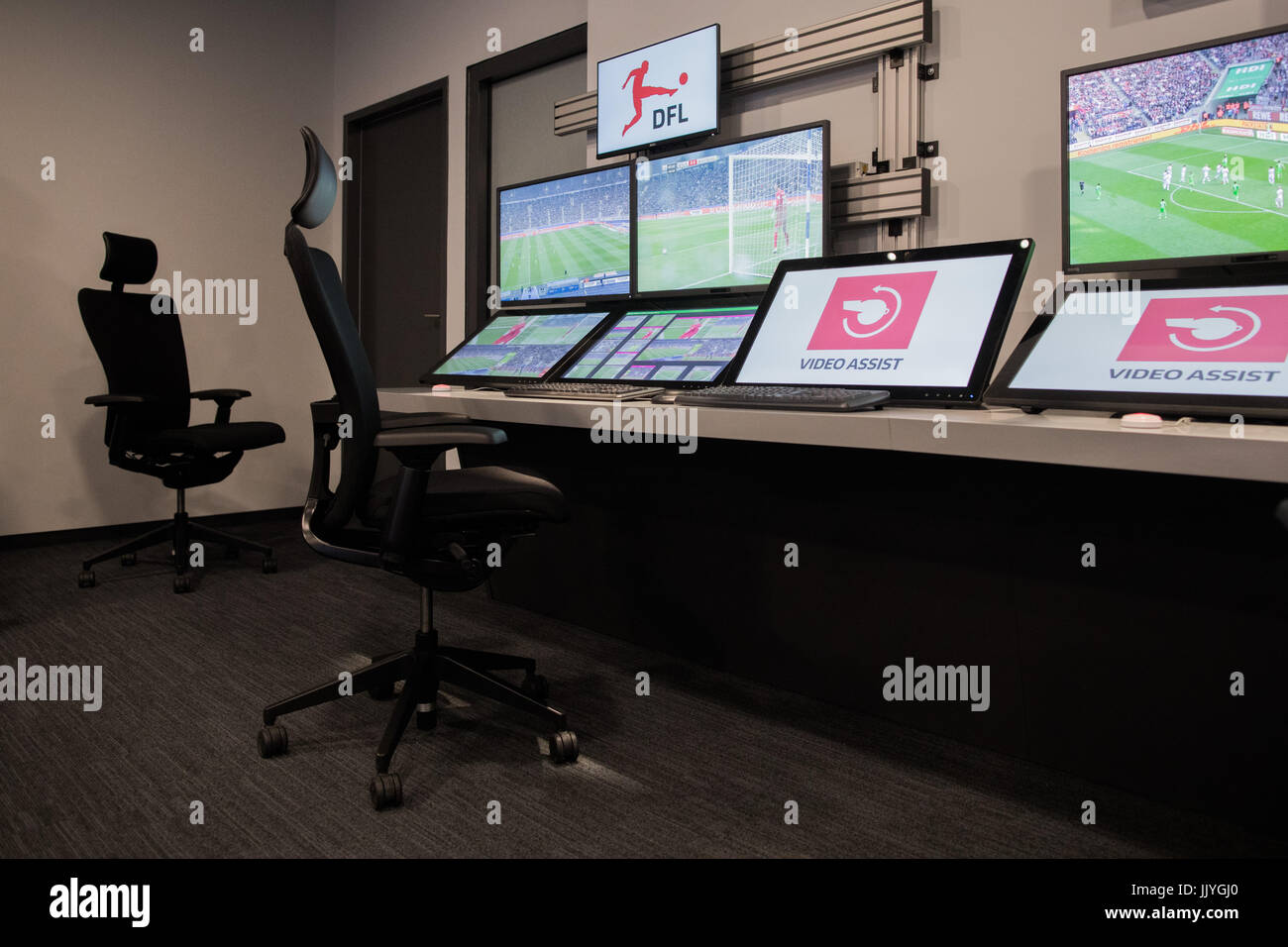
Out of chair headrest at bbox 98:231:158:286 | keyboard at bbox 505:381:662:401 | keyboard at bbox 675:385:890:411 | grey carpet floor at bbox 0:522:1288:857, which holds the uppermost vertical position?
chair headrest at bbox 98:231:158:286

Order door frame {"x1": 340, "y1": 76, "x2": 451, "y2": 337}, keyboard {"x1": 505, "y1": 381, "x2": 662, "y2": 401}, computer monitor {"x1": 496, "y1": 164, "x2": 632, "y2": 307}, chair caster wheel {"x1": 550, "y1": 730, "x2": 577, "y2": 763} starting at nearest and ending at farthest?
1. chair caster wheel {"x1": 550, "y1": 730, "x2": 577, "y2": 763}
2. keyboard {"x1": 505, "y1": 381, "x2": 662, "y2": 401}
3. computer monitor {"x1": 496, "y1": 164, "x2": 632, "y2": 307}
4. door frame {"x1": 340, "y1": 76, "x2": 451, "y2": 337}

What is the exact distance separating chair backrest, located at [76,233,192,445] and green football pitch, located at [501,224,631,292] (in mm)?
1611

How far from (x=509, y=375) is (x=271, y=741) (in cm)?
121

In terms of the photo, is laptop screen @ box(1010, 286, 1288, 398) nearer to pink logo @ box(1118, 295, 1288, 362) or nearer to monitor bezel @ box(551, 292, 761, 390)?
pink logo @ box(1118, 295, 1288, 362)

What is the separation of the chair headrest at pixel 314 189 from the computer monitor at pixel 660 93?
1.25 m

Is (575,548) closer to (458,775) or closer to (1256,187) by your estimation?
(458,775)

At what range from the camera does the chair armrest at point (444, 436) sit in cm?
173

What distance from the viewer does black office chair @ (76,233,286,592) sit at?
12.2 feet

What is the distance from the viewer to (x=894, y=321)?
2.04 m

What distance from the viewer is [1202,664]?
174 cm

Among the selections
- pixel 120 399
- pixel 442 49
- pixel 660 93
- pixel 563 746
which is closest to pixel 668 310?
pixel 660 93

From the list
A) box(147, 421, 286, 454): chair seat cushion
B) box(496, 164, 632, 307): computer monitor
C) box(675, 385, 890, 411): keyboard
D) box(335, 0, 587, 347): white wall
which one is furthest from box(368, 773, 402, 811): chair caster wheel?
box(335, 0, 587, 347): white wall

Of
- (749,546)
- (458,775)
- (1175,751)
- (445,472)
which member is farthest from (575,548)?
(1175,751)

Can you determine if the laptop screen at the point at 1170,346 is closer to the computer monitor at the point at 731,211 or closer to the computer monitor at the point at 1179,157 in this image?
the computer monitor at the point at 1179,157
